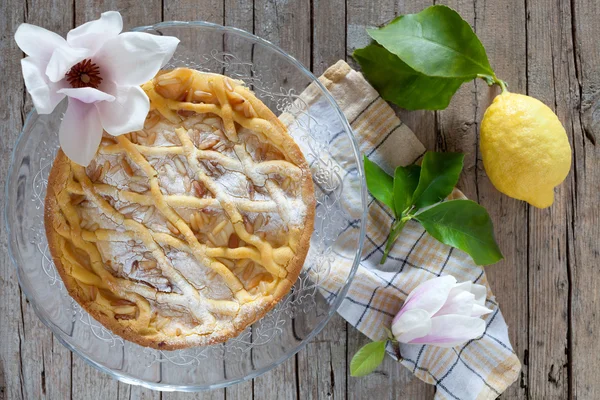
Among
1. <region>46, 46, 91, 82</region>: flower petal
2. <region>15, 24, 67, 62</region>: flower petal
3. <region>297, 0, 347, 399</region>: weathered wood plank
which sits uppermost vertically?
<region>15, 24, 67, 62</region>: flower petal

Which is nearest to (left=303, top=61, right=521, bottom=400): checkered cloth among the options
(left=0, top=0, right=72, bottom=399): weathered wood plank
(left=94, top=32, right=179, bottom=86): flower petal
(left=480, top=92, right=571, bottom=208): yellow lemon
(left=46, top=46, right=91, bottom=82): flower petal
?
(left=480, top=92, right=571, bottom=208): yellow lemon

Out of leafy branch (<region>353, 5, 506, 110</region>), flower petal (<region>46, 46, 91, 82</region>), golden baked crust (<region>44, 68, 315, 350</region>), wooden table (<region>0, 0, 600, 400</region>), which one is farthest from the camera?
wooden table (<region>0, 0, 600, 400</region>)

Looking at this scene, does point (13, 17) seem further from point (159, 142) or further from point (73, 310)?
point (73, 310)

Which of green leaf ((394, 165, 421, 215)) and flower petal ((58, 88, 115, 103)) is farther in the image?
green leaf ((394, 165, 421, 215))

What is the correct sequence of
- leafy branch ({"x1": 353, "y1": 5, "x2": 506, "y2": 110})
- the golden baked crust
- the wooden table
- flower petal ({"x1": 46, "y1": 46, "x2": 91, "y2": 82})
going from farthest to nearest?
1. the wooden table
2. leafy branch ({"x1": 353, "y1": 5, "x2": 506, "y2": 110})
3. the golden baked crust
4. flower petal ({"x1": 46, "y1": 46, "x2": 91, "y2": 82})

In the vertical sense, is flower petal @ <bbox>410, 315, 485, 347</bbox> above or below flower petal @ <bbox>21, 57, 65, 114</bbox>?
below

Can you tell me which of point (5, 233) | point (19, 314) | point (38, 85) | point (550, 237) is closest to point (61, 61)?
point (38, 85)

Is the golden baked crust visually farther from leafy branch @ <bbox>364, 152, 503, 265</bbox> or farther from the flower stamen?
leafy branch @ <bbox>364, 152, 503, 265</bbox>

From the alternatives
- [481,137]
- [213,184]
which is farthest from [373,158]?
[213,184]
